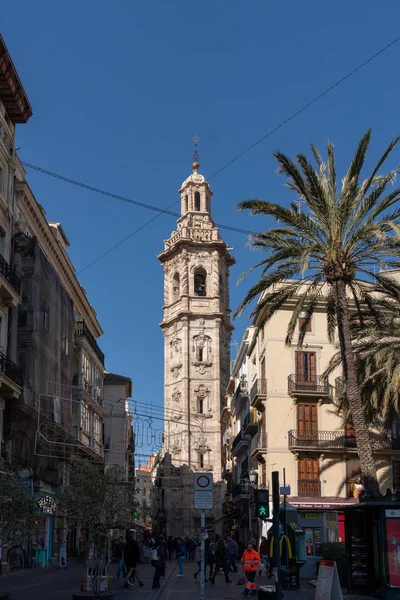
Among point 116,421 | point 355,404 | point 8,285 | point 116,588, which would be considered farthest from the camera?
point 116,421

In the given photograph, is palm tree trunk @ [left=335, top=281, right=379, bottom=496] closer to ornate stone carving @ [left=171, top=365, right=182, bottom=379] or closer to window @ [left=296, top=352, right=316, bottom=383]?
window @ [left=296, top=352, right=316, bottom=383]

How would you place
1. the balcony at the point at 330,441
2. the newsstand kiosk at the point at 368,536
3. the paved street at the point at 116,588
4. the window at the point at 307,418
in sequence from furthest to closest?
1. the window at the point at 307,418
2. the balcony at the point at 330,441
3. the paved street at the point at 116,588
4. the newsstand kiosk at the point at 368,536

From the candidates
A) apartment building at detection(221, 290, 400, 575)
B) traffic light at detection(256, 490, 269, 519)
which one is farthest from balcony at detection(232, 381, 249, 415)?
traffic light at detection(256, 490, 269, 519)

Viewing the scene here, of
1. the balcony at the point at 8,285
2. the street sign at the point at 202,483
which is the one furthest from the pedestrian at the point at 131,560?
the street sign at the point at 202,483

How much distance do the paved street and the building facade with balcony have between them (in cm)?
445

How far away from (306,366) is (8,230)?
18.2 m

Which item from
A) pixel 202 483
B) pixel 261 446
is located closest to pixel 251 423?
pixel 261 446

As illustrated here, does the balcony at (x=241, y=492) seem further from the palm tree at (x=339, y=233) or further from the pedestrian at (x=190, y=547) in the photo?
the palm tree at (x=339, y=233)

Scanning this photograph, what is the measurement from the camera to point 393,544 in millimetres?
16172

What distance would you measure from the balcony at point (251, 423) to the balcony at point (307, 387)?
5131 millimetres

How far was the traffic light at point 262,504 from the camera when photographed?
15812 millimetres

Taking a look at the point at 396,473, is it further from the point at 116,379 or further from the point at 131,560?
the point at 116,379

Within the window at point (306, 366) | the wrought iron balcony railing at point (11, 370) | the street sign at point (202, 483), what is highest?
the window at point (306, 366)

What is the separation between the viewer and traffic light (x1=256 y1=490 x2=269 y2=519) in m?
15.8
